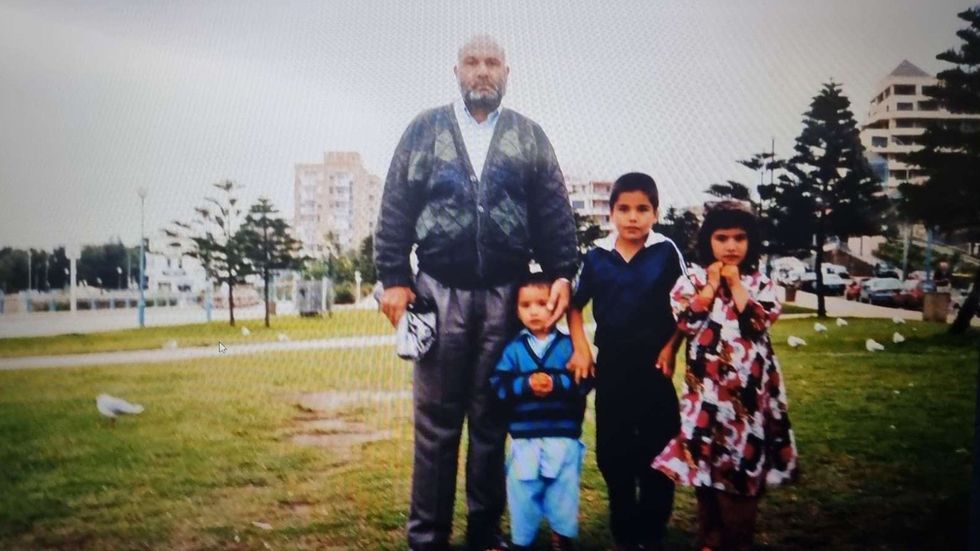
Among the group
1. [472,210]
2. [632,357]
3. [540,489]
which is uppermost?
[472,210]

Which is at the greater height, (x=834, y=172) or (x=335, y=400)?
(x=834, y=172)

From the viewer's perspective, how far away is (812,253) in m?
2.55

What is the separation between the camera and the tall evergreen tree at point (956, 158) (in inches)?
103

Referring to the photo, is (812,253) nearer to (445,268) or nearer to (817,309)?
(817,309)

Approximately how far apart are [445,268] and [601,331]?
52cm

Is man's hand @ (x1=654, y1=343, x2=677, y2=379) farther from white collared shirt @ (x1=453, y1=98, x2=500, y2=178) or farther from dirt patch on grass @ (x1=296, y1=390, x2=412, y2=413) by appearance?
dirt patch on grass @ (x1=296, y1=390, x2=412, y2=413)

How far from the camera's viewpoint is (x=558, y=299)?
7.54 feet

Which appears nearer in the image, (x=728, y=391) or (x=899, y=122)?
(x=728, y=391)

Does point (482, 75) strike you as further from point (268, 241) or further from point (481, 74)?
point (268, 241)

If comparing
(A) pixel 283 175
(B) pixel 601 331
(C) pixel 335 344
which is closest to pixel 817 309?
(B) pixel 601 331

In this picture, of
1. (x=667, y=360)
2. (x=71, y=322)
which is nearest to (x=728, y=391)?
(x=667, y=360)

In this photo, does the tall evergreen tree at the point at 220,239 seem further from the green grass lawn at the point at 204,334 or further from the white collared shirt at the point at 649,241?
the white collared shirt at the point at 649,241

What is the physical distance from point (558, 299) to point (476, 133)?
58 cm

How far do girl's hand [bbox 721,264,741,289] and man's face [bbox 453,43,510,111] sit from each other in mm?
881
